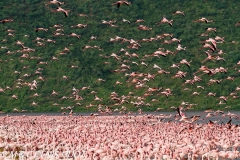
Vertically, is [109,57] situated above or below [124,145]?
above

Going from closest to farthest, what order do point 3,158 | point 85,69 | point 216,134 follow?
point 3,158, point 216,134, point 85,69

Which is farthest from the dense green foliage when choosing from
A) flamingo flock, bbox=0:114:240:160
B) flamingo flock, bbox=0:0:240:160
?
flamingo flock, bbox=0:114:240:160

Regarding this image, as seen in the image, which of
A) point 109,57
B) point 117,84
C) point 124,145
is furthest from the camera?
point 109,57

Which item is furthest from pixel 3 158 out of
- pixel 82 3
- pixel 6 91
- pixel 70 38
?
pixel 82 3

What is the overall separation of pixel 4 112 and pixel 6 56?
96.3 feet

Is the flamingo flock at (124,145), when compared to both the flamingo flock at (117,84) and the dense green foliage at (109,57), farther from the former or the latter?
the dense green foliage at (109,57)

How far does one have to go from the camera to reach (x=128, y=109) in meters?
123

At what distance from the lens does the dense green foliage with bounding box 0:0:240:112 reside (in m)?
127

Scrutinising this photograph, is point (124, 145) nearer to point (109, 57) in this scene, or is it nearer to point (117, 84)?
point (117, 84)

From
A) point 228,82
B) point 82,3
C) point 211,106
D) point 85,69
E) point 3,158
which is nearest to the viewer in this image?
point 3,158

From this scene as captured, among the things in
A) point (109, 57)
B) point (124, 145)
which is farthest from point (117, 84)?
point (124, 145)

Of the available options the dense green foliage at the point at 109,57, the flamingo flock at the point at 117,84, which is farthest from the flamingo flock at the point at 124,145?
the dense green foliage at the point at 109,57

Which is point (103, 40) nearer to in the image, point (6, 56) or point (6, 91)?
point (6, 56)

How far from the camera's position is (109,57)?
14650cm
